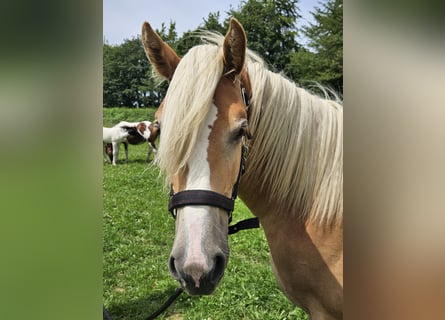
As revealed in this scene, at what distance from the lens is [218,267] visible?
2.63 feet

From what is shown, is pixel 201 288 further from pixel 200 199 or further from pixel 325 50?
pixel 325 50

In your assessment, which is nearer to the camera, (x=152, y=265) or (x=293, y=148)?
(x=293, y=148)

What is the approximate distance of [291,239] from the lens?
3.32 ft

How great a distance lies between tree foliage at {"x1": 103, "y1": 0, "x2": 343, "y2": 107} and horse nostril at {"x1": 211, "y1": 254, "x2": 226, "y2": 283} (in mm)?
585

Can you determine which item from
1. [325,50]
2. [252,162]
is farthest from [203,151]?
[325,50]

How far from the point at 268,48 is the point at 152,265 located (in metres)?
1.31

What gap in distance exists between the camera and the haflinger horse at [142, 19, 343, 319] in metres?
0.81

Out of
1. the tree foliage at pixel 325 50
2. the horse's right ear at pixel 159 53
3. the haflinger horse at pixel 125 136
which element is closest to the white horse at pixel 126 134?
the haflinger horse at pixel 125 136

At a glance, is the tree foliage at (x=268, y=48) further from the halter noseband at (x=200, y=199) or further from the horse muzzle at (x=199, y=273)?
the horse muzzle at (x=199, y=273)

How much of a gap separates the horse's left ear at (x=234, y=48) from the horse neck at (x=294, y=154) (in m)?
0.10

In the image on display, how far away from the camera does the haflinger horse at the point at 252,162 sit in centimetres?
81

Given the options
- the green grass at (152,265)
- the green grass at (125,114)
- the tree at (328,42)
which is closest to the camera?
the tree at (328,42)
